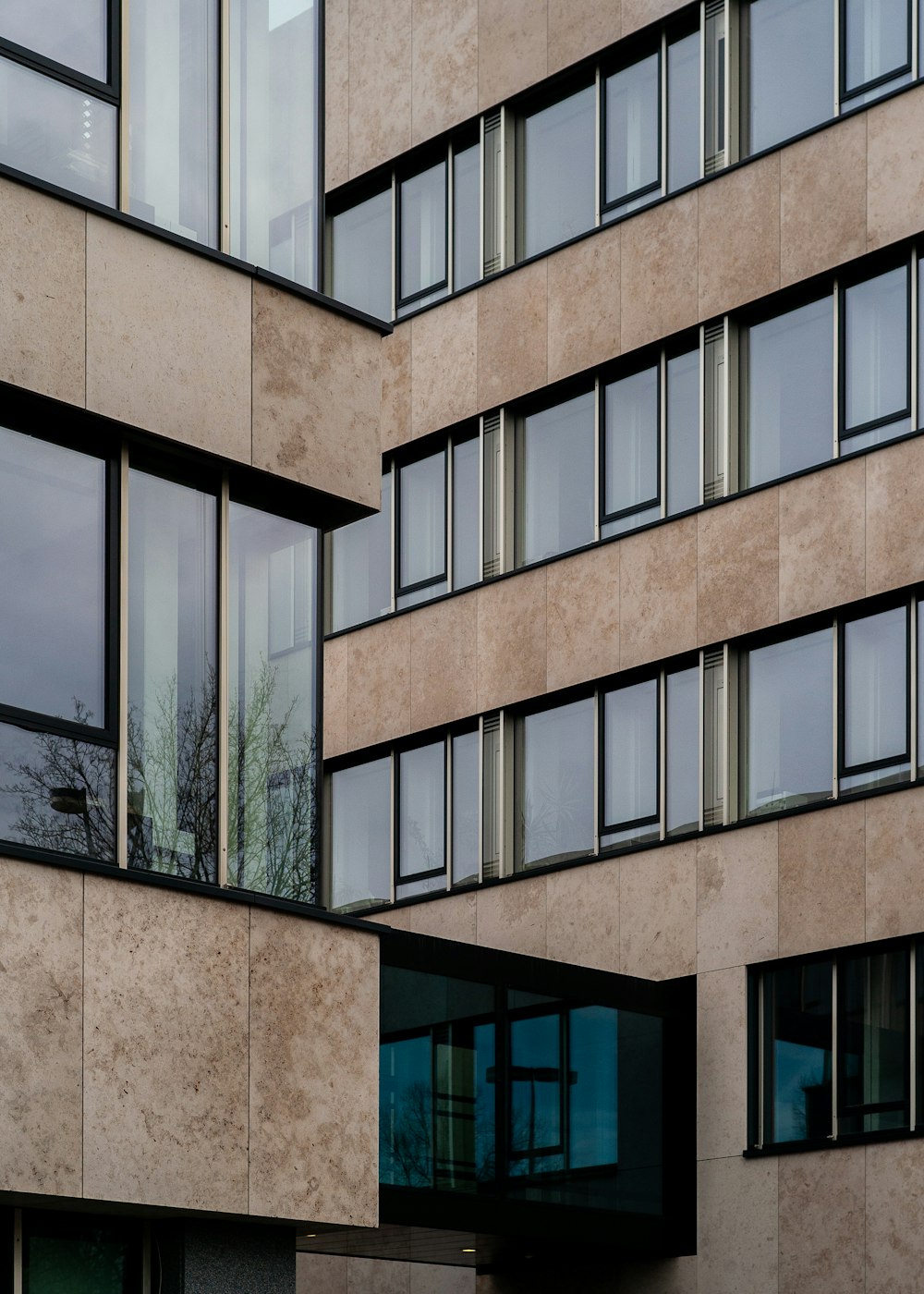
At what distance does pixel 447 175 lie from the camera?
92.9 feet

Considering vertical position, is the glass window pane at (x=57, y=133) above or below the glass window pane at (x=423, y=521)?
below

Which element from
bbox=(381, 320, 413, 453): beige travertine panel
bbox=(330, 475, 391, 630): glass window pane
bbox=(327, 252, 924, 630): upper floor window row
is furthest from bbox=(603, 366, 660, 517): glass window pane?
bbox=(330, 475, 391, 630): glass window pane

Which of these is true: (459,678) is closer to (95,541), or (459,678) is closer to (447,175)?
(447,175)

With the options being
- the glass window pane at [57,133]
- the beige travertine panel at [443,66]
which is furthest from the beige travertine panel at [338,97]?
the glass window pane at [57,133]

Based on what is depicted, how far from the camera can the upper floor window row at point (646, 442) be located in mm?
23203

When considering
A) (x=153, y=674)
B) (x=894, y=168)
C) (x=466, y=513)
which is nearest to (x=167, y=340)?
(x=153, y=674)

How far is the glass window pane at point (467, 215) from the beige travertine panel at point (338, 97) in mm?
2254

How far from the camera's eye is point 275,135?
48.3 feet

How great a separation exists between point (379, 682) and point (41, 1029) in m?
16.2

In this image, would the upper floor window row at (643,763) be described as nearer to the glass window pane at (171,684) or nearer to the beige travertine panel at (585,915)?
the beige travertine panel at (585,915)

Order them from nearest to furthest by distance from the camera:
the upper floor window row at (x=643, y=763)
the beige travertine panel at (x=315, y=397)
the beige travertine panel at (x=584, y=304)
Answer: the beige travertine panel at (x=315, y=397)
the upper floor window row at (x=643, y=763)
the beige travertine panel at (x=584, y=304)

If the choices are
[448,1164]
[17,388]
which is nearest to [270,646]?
[17,388]

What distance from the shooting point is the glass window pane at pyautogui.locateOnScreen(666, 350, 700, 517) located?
974 inches

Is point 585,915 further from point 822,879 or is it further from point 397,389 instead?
Answer: point 397,389
